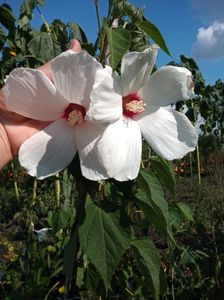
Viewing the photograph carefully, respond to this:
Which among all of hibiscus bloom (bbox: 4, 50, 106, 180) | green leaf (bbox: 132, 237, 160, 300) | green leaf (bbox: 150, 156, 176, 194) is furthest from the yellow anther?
green leaf (bbox: 132, 237, 160, 300)

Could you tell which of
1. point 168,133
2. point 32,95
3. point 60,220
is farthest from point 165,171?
point 60,220

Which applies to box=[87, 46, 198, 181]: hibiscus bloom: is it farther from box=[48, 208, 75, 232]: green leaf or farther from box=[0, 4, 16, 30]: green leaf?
box=[0, 4, 16, 30]: green leaf

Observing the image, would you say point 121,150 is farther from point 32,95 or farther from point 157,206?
point 157,206

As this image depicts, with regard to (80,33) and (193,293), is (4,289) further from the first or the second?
(80,33)

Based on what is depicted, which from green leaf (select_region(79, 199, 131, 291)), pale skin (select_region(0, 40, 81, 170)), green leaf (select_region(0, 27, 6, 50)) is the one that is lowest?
green leaf (select_region(79, 199, 131, 291))

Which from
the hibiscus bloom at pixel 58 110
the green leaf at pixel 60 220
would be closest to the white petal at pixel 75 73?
the hibiscus bloom at pixel 58 110

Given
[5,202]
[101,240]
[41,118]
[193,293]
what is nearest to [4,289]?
[193,293]

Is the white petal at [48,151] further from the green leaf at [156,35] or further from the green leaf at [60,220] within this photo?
the green leaf at [60,220]

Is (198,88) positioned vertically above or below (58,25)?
above
